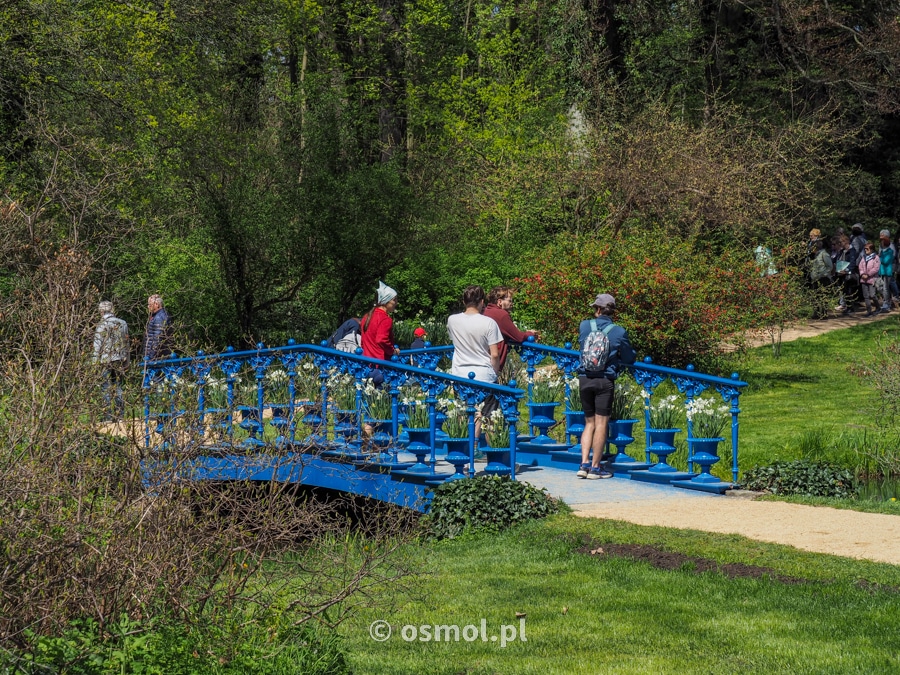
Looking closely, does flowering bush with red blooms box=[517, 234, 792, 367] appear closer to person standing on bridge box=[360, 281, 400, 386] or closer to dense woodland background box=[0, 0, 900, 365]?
dense woodland background box=[0, 0, 900, 365]

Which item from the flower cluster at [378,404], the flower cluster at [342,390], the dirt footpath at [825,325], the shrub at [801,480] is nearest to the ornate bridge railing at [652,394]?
the shrub at [801,480]

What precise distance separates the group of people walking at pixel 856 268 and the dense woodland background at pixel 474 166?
3.92 ft

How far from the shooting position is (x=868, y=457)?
13.9 metres

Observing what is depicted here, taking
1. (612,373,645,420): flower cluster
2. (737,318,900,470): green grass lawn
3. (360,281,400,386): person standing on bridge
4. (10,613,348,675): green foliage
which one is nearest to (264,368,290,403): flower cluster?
(360,281,400,386): person standing on bridge

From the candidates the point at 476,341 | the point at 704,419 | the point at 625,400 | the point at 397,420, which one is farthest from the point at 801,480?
the point at 397,420

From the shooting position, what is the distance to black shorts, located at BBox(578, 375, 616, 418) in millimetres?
11703

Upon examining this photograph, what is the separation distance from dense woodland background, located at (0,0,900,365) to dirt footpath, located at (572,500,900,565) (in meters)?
7.47

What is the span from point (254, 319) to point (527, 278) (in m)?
5.54

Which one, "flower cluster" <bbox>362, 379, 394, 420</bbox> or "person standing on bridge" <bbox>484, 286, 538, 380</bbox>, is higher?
"person standing on bridge" <bbox>484, 286, 538, 380</bbox>

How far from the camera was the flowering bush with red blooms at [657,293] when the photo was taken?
18234mm

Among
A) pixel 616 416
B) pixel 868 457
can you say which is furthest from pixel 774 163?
pixel 616 416

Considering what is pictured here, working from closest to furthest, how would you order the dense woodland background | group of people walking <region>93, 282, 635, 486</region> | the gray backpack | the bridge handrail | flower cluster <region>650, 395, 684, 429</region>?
the bridge handrail
the gray backpack
group of people walking <region>93, 282, 635, 486</region>
flower cluster <region>650, 395, 684, 429</region>
the dense woodland background

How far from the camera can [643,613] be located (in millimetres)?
7281

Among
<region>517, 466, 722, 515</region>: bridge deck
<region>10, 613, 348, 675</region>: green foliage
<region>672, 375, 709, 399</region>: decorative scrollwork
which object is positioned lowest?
<region>517, 466, 722, 515</region>: bridge deck
